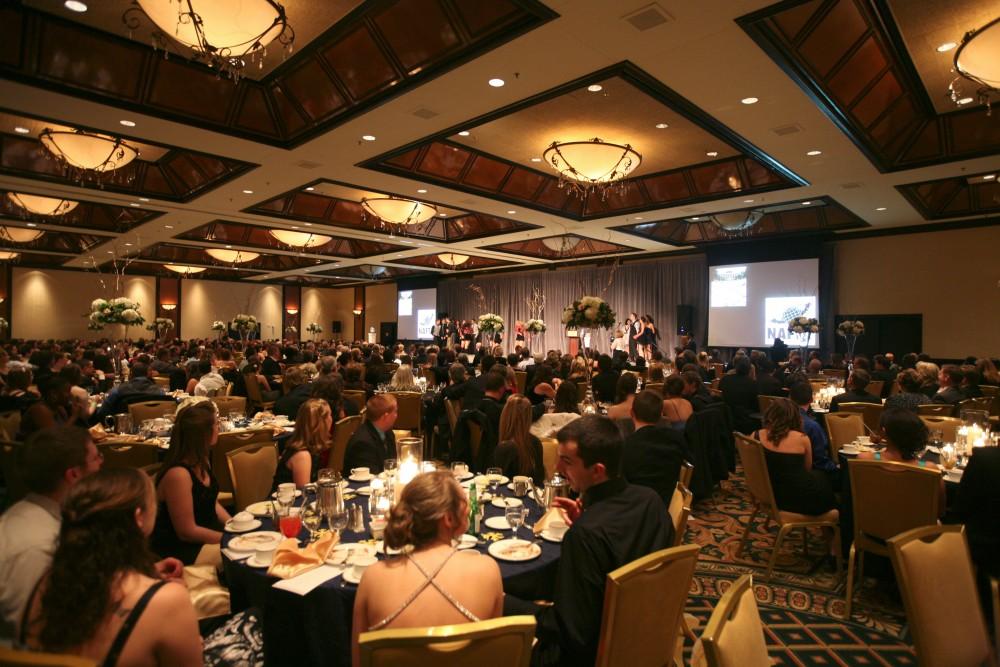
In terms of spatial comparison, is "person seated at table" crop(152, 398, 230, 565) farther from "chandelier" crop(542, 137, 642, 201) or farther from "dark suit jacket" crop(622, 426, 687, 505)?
"chandelier" crop(542, 137, 642, 201)

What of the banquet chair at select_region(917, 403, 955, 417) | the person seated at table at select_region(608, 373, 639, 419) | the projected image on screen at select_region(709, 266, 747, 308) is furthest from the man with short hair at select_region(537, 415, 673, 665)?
the projected image on screen at select_region(709, 266, 747, 308)

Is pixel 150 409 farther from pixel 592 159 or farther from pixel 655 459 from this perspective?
pixel 592 159

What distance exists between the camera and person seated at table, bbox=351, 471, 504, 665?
156 centimetres

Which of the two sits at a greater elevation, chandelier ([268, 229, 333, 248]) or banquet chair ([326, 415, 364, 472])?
chandelier ([268, 229, 333, 248])

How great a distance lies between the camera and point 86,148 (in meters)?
6.55

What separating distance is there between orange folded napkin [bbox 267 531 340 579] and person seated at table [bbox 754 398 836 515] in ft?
10.5

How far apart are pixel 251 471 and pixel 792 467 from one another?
3.78m

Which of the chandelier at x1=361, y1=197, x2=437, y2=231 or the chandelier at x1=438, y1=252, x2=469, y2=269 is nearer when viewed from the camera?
the chandelier at x1=361, y1=197, x2=437, y2=231

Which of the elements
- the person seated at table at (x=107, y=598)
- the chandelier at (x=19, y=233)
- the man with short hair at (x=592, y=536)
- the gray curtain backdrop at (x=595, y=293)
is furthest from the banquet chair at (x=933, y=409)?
the chandelier at (x=19, y=233)

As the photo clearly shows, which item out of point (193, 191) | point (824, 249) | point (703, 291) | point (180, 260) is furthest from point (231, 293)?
point (824, 249)

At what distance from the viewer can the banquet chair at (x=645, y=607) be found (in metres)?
1.77

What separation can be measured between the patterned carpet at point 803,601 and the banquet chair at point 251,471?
2.91 meters

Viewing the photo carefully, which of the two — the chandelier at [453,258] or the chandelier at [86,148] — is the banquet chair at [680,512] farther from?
the chandelier at [453,258]

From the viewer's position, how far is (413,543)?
5.49 ft
